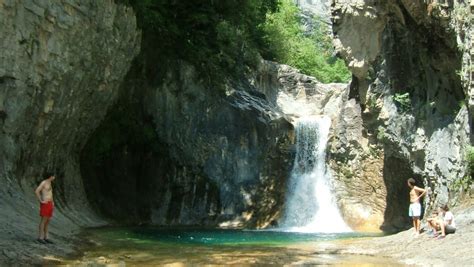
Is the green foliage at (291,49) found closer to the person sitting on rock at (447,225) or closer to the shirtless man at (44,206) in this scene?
the person sitting on rock at (447,225)

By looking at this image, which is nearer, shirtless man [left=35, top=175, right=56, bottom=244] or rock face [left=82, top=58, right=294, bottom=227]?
shirtless man [left=35, top=175, right=56, bottom=244]

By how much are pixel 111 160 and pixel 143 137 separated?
1.71 meters

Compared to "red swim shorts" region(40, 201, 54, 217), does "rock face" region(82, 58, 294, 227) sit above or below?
above

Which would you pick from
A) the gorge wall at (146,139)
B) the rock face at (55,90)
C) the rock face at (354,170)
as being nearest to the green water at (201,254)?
the rock face at (55,90)

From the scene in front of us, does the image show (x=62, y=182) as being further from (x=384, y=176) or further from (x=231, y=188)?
(x=384, y=176)

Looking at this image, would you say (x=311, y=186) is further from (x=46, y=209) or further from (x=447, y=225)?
(x=46, y=209)

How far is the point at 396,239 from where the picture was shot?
14.4 metres

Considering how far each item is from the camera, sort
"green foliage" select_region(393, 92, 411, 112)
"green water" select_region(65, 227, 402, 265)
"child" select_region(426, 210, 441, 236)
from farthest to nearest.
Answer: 1. "green foliage" select_region(393, 92, 411, 112)
2. "child" select_region(426, 210, 441, 236)
3. "green water" select_region(65, 227, 402, 265)

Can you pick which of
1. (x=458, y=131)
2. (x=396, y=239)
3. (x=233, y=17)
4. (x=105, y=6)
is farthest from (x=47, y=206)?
(x=233, y=17)

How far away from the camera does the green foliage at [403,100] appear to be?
18.9 m

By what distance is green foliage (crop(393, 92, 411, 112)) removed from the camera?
18.9m

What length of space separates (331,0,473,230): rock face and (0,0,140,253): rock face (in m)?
8.27

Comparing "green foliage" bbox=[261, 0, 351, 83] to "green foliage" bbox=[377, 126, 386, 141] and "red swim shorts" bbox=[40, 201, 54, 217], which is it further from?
"red swim shorts" bbox=[40, 201, 54, 217]

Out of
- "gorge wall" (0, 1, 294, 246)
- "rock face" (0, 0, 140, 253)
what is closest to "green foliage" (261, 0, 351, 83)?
"gorge wall" (0, 1, 294, 246)
